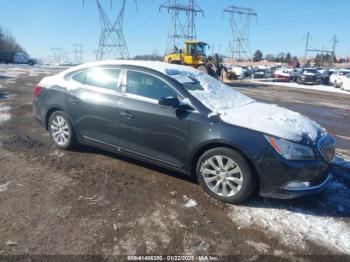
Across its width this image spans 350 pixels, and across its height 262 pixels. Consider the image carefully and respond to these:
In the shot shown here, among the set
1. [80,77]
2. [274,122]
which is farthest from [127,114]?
[274,122]

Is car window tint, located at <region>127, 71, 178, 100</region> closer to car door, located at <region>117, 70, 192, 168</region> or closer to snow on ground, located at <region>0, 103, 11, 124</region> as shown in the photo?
car door, located at <region>117, 70, 192, 168</region>

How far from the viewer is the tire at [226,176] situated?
3.95m

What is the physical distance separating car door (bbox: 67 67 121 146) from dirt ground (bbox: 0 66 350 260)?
510mm

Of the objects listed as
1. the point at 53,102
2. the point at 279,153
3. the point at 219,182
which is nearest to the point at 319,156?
the point at 279,153

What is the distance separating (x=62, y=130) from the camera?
5719 mm

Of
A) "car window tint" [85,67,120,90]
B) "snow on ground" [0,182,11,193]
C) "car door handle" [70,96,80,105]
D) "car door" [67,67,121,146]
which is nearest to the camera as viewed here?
"snow on ground" [0,182,11,193]

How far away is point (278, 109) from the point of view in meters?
4.83

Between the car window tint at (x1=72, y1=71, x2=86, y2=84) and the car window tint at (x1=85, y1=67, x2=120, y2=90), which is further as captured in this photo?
the car window tint at (x1=72, y1=71, x2=86, y2=84)

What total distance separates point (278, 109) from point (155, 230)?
8.33ft

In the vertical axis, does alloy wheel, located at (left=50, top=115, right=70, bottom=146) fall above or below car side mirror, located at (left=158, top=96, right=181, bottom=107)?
below

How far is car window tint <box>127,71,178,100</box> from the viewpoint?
4.57 meters

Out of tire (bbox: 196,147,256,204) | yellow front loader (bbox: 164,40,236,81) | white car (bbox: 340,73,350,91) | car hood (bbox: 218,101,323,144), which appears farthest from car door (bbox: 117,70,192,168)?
white car (bbox: 340,73,350,91)

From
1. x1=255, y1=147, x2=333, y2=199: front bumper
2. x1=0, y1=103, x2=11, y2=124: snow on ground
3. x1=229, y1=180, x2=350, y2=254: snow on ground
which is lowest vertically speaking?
x1=229, y1=180, x2=350, y2=254: snow on ground

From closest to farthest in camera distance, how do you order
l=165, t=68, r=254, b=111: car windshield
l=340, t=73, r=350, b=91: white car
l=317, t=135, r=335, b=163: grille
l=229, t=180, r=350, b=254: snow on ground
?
l=229, t=180, r=350, b=254: snow on ground → l=317, t=135, r=335, b=163: grille → l=165, t=68, r=254, b=111: car windshield → l=340, t=73, r=350, b=91: white car
